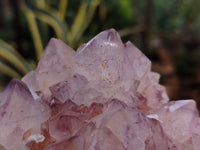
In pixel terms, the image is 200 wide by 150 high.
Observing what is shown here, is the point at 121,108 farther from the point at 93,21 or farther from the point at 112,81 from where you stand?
the point at 93,21

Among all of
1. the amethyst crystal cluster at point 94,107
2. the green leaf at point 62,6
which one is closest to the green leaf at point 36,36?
the green leaf at point 62,6

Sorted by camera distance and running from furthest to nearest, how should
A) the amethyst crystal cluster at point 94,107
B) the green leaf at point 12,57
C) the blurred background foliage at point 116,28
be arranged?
the blurred background foliage at point 116,28 → the green leaf at point 12,57 → the amethyst crystal cluster at point 94,107

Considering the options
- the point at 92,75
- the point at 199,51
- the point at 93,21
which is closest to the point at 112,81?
the point at 92,75

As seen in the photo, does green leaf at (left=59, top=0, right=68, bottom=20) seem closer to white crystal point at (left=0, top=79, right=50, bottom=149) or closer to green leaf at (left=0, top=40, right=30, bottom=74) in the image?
green leaf at (left=0, top=40, right=30, bottom=74)

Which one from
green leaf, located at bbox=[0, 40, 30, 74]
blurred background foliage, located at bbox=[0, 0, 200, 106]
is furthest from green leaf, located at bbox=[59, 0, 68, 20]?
green leaf, located at bbox=[0, 40, 30, 74]

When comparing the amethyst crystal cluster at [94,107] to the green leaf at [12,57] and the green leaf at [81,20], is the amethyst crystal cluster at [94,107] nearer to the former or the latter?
the green leaf at [12,57]

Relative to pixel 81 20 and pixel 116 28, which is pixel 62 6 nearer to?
pixel 81 20
